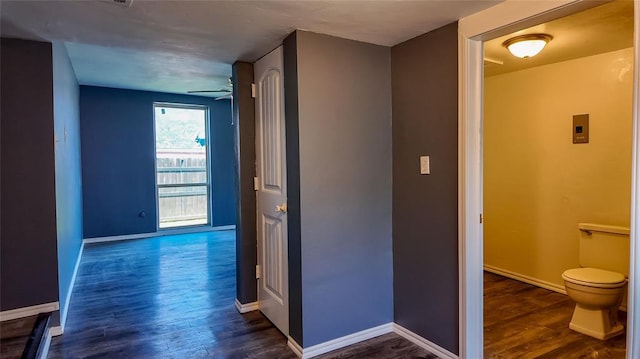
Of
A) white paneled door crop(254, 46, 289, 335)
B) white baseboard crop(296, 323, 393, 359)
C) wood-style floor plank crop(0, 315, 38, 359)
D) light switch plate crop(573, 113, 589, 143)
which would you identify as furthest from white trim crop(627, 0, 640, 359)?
wood-style floor plank crop(0, 315, 38, 359)

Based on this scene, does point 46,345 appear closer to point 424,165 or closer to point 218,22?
point 218,22

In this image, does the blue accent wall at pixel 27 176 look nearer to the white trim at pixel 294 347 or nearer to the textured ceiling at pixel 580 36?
the white trim at pixel 294 347

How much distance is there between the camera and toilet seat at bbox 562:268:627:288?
2.68 m

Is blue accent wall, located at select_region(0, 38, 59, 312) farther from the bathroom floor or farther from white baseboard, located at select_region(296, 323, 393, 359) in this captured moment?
the bathroom floor

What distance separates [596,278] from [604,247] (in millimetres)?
448

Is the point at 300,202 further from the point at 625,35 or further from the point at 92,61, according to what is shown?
the point at 92,61

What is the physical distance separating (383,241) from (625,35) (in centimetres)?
227

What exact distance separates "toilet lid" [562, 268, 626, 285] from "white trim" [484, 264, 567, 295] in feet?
2.03

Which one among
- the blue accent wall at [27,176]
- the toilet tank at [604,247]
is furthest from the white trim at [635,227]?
the blue accent wall at [27,176]

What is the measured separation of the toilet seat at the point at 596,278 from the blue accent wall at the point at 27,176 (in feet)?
12.3

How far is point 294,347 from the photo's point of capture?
2545 mm

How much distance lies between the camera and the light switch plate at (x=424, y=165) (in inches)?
97.7

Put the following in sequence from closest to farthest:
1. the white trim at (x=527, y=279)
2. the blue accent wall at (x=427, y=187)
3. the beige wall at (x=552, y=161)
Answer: the blue accent wall at (x=427, y=187) < the beige wall at (x=552, y=161) < the white trim at (x=527, y=279)

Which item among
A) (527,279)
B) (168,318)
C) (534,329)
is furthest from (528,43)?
(168,318)
